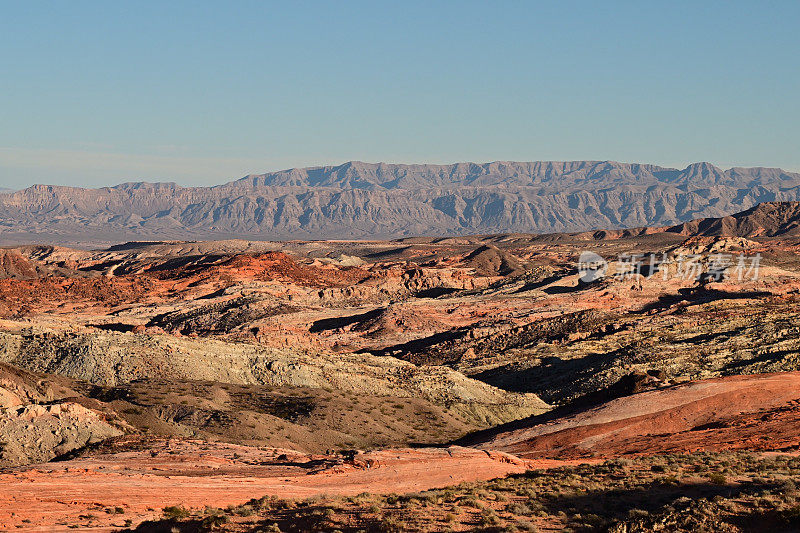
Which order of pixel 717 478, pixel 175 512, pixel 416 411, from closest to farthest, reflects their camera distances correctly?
1. pixel 175 512
2. pixel 717 478
3. pixel 416 411

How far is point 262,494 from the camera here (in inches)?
892

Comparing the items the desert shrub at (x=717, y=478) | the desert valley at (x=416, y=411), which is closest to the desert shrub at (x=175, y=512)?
the desert valley at (x=416, y=411)

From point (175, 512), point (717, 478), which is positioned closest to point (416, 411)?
point (717, 478)

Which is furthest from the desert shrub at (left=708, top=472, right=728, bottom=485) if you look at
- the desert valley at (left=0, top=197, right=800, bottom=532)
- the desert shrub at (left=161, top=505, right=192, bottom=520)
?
the desert shrub at (left=161, top=505, right=192, bottom=520)

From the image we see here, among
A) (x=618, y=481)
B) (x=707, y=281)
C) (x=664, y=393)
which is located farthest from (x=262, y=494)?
(x=707, y=281)

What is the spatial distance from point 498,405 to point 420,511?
3031 cm

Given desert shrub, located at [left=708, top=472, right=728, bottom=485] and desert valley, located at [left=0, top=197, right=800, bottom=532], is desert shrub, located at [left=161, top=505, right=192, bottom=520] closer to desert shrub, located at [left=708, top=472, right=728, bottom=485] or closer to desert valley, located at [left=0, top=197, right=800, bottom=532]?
desert valley, located at [left=0, top=197, right=800, bottom=532]

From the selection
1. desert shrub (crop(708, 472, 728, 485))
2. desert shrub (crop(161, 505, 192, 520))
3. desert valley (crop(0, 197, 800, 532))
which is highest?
desert shrub (crop(708, 472, 728, 485))

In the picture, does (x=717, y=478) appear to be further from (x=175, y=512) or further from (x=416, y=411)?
(x=416, y=411)

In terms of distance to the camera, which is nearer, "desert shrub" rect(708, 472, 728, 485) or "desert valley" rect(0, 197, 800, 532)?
"desert valley" rect(0, 197, 800, 532)

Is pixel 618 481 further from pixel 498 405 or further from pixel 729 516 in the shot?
pixel 498 405

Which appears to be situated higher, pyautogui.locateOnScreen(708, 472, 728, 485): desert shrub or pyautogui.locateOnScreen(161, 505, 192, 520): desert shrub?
pyautogui.locateOnScreen(708, 472, 728, 485): desert shrub

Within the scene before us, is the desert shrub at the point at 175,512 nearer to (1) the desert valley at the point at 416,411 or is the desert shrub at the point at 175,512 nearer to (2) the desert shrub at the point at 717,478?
(1) the desert valley at the point at 416,411

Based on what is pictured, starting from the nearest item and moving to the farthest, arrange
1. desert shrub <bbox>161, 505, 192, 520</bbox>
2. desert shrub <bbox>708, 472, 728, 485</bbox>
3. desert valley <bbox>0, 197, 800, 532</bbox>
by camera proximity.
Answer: desert shrub <bbox>161, 505, 192, 520</bbox> < desert valley <bbox>0, 197, 800, 532</bbox> < desert shrub <bbox>708, 472, 728, 485</bbox>
